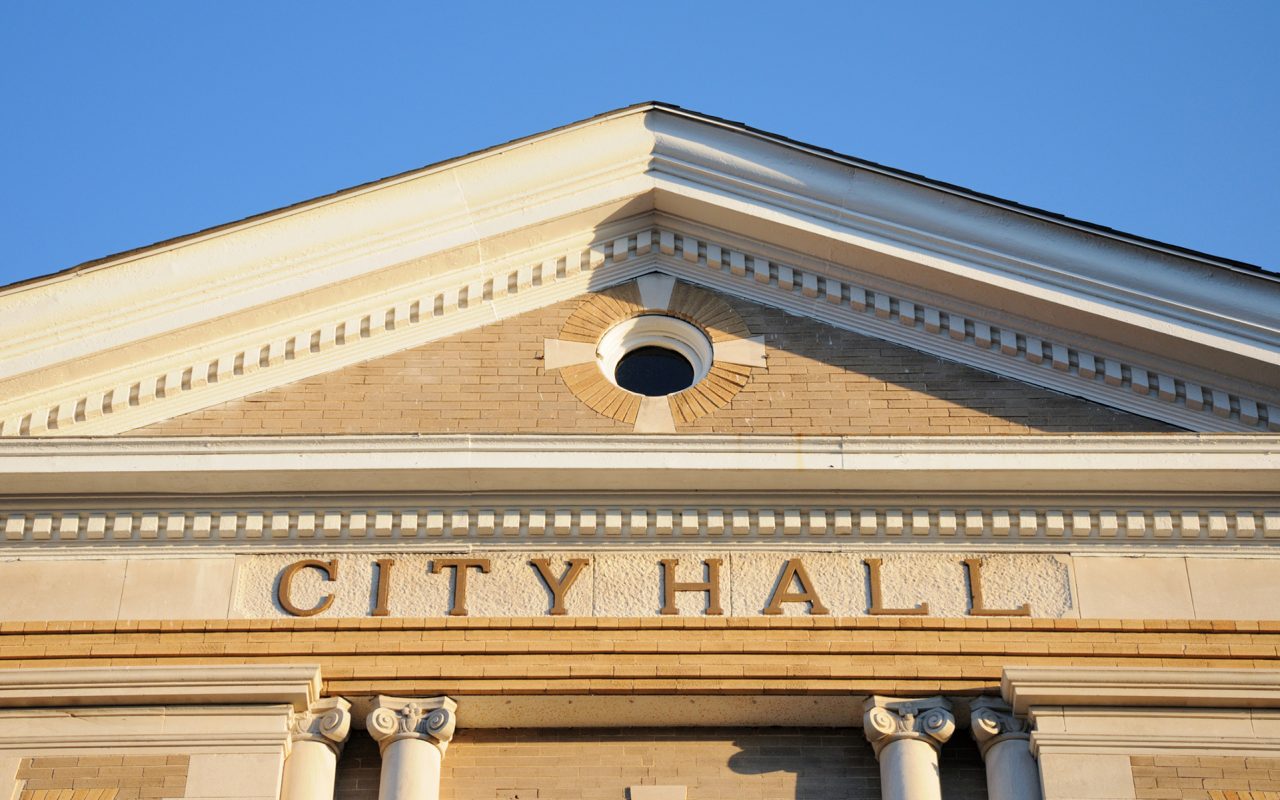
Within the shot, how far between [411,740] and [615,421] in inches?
105

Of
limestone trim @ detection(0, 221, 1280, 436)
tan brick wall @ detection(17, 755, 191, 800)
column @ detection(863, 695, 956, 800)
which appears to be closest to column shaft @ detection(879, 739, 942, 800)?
column @ detection(863, 695, 956, 800)

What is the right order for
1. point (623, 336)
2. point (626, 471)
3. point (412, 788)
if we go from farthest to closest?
point (623, 336) < point (626, 471) < point (412, 788)

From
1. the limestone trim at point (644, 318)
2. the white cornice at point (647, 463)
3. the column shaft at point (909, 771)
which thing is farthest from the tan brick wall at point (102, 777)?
the column shaft at point (909, 771)

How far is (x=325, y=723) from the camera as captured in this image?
14406 millimetres

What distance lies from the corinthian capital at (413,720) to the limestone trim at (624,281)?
2.46 metres

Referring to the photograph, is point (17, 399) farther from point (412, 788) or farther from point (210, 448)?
point (412, 788)

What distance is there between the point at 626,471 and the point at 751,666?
149 centimetres

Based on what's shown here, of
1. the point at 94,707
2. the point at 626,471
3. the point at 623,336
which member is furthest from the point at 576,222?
the point at 94,707

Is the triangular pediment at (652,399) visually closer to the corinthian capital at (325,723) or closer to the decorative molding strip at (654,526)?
the decorative molding strip at (654,526)

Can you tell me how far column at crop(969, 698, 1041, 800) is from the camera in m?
14.1

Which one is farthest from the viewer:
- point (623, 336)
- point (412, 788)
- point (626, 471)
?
point (623, 336)

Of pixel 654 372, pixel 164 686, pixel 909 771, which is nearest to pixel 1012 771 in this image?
pixel 909 771

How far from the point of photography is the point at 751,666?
47.8 ft

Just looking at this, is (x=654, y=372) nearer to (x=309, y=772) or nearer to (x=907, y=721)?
(x=907, y=721)
